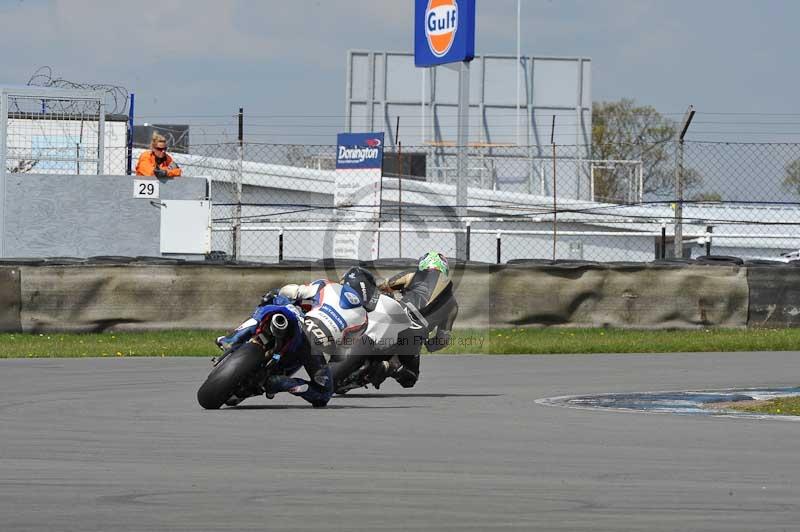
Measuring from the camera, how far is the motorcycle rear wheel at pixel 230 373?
9.92 m

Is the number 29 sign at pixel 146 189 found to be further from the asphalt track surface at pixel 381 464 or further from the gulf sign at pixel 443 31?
the asphalt track surface at pixel 381 464

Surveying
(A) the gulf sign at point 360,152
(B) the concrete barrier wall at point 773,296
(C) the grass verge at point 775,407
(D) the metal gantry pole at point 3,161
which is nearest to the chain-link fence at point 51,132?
(D) the metal gantry pole at point 3,161

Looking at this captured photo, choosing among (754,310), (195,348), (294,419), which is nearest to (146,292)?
(195,348)

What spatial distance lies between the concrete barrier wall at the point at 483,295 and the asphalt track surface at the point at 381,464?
602 cm

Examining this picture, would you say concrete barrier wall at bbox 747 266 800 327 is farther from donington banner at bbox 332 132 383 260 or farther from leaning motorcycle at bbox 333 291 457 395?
leaning motorcycle at bbox 333 291 457 395

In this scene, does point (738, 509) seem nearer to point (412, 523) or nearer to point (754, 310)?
point (412, 523)

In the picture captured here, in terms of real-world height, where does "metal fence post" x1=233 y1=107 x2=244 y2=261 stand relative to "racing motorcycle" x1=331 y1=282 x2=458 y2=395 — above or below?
above

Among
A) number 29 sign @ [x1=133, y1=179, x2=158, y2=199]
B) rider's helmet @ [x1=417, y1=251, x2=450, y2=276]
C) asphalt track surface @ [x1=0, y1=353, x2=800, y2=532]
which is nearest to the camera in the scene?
asphalt track surface @ [x1=0, y1=353, x2=800, y2=532]

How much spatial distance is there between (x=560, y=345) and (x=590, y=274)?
185 cm

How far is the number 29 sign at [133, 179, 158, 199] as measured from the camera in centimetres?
2442

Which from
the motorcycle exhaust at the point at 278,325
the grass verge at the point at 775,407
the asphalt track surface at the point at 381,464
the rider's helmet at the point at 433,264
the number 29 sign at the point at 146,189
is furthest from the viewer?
the number 29 sign at the point at 146,189

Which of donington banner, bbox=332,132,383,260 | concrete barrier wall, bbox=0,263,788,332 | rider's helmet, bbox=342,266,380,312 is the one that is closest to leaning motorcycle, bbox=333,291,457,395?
rider's helmet, bbox=342,266,380,312

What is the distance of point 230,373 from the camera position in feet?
32.6

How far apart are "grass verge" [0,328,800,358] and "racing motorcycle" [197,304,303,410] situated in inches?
247
